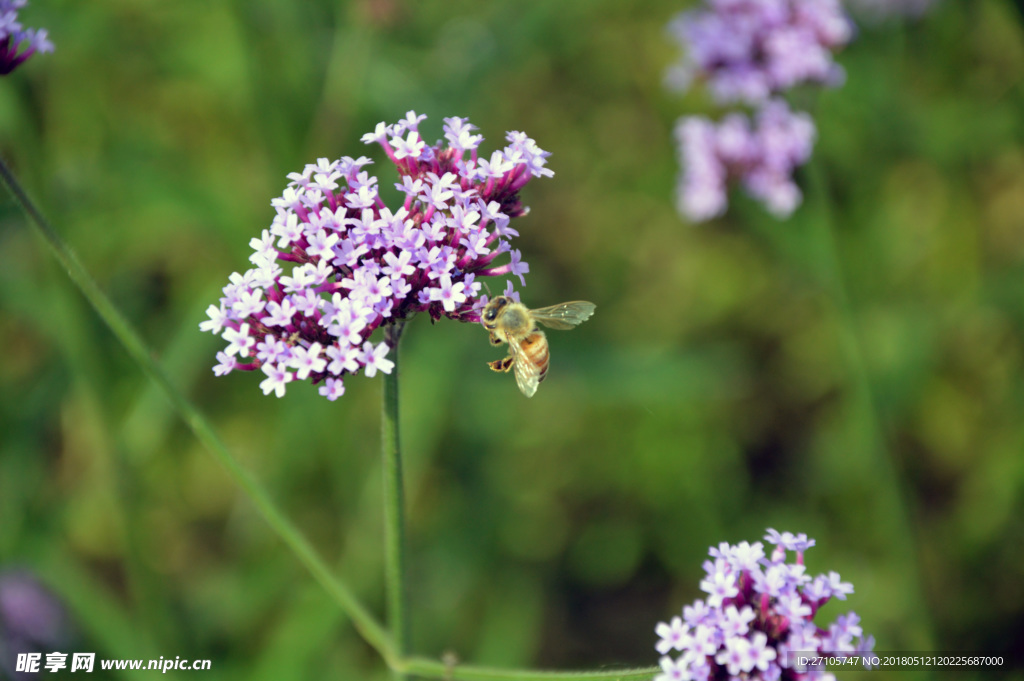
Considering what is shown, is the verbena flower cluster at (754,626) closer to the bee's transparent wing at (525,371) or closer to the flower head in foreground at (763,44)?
the bee's transparent wing at (525,371)

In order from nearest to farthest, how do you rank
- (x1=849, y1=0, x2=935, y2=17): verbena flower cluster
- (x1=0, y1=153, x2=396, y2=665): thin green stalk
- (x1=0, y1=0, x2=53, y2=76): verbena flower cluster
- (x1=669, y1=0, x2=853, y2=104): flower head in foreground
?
(x1=0, y1=153, x2=396, y2=665): thin green stalk < (x1=0, y1=0, x2=53, y2=76): verbena flower cluster < (x1=669, y1=0, x2=853, y2=104): flower head in foreground < (x1=849, y1=0, x2=935, y2=17): verbena flower cluster

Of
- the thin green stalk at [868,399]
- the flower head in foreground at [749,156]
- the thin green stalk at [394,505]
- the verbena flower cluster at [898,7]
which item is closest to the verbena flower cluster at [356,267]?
the thin green stalk at [394,505]

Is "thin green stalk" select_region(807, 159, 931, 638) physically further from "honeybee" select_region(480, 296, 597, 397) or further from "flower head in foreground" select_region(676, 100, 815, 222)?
"honeybee" select_region(480, 296, 597, 397)

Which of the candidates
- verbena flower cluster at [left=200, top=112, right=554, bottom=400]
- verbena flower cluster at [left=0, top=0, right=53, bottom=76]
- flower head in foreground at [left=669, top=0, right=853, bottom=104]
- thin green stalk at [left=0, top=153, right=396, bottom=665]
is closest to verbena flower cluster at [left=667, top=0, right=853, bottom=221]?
flower head in foreground at [left=669, top=0, right=853, bottom=104]

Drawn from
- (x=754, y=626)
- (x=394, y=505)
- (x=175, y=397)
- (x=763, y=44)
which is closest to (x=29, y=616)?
(x=175, y=397)

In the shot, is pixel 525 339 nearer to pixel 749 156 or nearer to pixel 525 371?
pixel 525 371

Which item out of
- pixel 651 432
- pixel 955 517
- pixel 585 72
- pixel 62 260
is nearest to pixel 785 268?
pixel 651 432

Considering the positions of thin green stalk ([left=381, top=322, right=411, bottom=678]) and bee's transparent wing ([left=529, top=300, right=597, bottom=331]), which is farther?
bee's transparent wing ([left=529, top=300, right=597, bottom=331])
